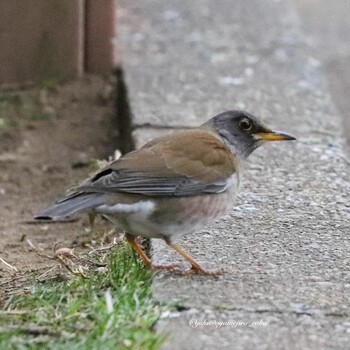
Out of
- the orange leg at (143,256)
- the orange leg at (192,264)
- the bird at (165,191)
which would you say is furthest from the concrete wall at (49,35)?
the orange leg at (192,264)

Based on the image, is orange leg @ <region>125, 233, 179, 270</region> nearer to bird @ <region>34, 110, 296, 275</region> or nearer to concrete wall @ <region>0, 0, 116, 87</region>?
bird @ <region>34, 110, 296, 275</region>

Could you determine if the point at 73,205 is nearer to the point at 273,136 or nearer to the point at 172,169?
the point at 172,169

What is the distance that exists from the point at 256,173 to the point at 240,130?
3.36 ft

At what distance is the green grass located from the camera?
356 centimetres

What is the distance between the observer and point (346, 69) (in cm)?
960

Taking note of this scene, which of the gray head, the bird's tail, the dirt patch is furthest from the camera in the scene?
the dirt patch

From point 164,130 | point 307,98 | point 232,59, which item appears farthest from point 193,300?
point 232,59

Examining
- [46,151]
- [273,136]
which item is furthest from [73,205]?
[46,151]

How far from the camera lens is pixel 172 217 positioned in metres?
4.35

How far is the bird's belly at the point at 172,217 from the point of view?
169 inches

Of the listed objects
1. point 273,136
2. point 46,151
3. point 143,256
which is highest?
point 273,136

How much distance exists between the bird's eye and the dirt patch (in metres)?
1.07

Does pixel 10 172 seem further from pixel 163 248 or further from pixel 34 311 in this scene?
pixel 34 311

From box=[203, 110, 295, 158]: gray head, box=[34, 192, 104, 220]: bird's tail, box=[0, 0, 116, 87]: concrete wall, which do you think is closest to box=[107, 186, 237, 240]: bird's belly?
box=[34, 192, 104, 220]: bird's tail
